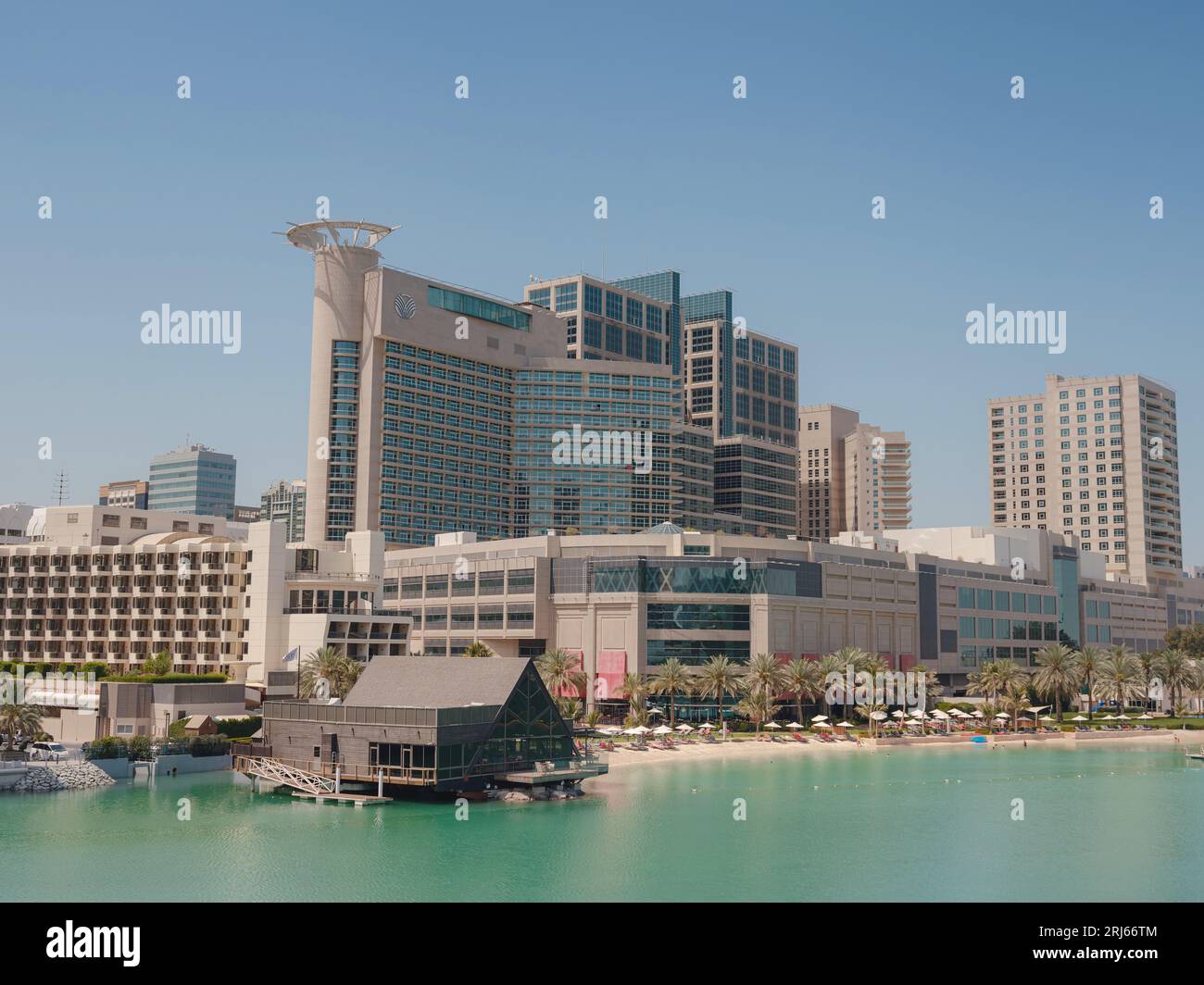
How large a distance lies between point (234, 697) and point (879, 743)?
60826 mm

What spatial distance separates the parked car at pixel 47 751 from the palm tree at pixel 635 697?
5145cm

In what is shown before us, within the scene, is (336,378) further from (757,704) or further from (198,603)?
(757,704)

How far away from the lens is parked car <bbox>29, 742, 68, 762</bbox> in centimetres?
8550

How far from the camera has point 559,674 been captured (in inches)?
4692

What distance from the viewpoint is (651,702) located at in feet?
409

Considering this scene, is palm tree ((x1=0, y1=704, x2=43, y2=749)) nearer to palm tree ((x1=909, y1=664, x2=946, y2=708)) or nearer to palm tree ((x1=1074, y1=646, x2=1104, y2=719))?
palm tree ((x1=909, y1=664, x2=946, y2=708))

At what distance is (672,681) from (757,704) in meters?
8.64

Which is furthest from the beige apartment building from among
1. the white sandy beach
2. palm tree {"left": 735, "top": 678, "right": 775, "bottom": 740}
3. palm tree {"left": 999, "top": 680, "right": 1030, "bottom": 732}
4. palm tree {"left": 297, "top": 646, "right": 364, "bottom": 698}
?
palm tree {"left": 999, "top": 680, "right": 1030, "bottom": 732}

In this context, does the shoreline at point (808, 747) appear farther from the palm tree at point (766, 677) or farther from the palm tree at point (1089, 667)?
the palm tree at point (1089, 667)

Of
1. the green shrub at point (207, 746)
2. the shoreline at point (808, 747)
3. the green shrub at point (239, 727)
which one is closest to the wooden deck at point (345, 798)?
the green shrub at point (207, 746)

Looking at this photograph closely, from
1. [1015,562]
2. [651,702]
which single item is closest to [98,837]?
[651,702]

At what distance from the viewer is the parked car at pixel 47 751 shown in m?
85.5
